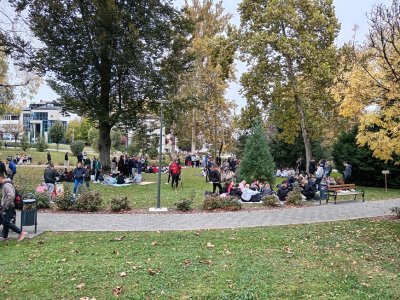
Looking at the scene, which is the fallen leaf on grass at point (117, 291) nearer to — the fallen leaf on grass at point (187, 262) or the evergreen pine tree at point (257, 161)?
the fallen leaf on grass at point (187, 262)

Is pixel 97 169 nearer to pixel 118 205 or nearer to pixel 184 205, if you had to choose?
pixel 118 205

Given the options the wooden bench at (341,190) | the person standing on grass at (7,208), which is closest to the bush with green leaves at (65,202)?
the person standing on grass at (7,208)

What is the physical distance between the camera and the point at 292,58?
24453 millimetres

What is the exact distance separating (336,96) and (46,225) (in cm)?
902

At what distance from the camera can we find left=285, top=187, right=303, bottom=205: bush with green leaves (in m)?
15.8

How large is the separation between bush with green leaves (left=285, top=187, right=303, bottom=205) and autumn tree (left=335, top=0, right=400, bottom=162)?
4835mm

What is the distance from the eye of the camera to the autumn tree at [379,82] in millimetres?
9922

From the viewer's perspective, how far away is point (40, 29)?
23.5 meters

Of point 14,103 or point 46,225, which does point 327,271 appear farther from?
point 14,103

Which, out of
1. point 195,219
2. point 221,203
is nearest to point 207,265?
point 195,219

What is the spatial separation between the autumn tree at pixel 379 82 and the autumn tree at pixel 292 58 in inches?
475

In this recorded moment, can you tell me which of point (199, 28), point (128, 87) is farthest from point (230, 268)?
point (199, 28)

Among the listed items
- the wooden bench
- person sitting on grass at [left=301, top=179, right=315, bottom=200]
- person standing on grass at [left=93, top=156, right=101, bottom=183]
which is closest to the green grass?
the wooden bench

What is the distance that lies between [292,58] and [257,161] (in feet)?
25.2
